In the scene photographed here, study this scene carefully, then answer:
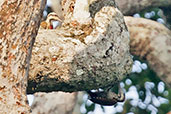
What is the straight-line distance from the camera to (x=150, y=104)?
496cm

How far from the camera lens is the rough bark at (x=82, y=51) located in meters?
1.90

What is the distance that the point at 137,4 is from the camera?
12.4ft

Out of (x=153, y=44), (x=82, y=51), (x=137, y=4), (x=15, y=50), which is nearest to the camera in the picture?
(x=15, y=50)

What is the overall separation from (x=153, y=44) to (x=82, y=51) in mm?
1598

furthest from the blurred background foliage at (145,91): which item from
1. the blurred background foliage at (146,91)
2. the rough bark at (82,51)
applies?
the rough bark at (82,51)

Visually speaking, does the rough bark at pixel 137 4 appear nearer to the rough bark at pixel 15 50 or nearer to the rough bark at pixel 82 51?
the rough bark at pixel 82 51

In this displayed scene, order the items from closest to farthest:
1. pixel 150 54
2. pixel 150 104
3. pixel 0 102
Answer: pixel 0 102, pixel 150 54, pixel 150 104

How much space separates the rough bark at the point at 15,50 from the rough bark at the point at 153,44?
6.76 ft

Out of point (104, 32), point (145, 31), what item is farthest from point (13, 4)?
point (145, 31)

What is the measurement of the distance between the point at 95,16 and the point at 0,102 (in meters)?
0.92

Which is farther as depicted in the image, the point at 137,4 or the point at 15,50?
the point at 137,4

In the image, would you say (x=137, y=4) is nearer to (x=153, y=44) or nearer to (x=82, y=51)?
(x=153, y=44)

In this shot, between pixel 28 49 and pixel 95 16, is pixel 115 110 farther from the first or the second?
pixel 28 49

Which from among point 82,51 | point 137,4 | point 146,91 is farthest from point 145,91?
point 82,51
